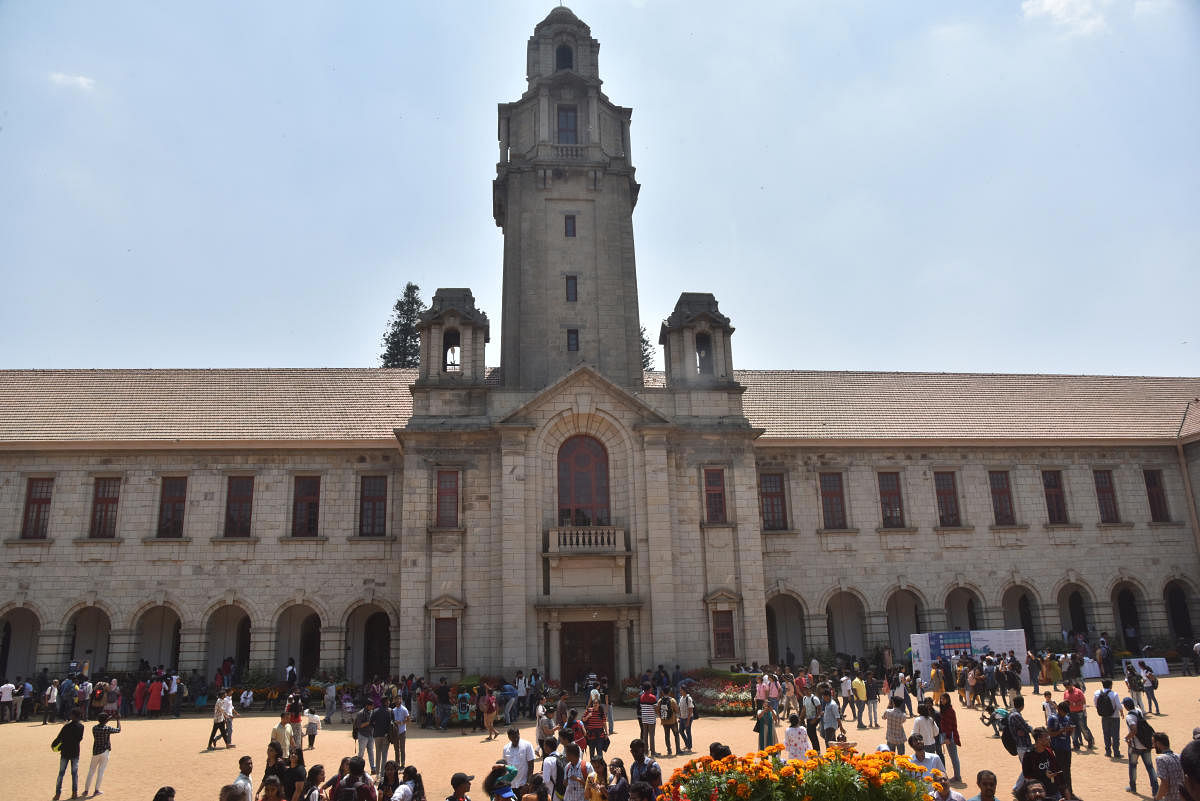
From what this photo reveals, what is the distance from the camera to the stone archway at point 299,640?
31.6 m

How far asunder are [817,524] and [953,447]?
7024mm

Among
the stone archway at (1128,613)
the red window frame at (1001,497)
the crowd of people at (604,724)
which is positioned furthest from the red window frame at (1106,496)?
the crowd of people at (604,724)

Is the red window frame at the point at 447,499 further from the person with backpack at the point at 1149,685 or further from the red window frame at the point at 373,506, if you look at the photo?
the person with backpack at the point at 1149,685

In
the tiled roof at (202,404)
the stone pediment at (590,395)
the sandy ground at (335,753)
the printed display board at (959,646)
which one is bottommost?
the sandy ground at (335,753)

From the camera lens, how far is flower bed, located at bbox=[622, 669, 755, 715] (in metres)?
24.2

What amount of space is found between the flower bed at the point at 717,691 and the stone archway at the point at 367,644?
10.8 metres

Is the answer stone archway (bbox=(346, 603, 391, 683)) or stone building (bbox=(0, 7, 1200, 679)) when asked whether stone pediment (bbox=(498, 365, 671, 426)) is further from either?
stone archway (bbox=(346, 603, 391, 683))

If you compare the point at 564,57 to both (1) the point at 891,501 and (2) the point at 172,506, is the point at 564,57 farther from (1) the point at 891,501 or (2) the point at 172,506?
(2) the point at 172,506

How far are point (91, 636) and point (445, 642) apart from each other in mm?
14869

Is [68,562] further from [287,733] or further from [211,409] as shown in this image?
[287,733]

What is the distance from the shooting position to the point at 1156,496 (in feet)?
119

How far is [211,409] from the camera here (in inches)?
1334

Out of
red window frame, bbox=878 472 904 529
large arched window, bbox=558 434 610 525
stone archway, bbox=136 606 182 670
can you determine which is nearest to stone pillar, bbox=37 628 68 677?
stone archway, bbox=136 606 182 670

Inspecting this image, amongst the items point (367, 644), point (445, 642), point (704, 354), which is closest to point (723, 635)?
point (445, 642)
